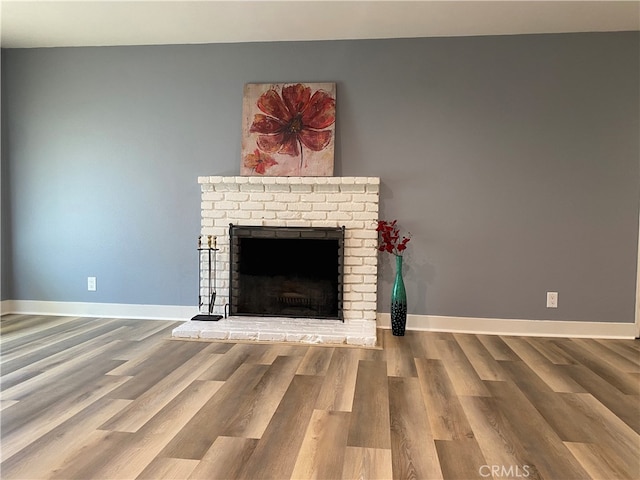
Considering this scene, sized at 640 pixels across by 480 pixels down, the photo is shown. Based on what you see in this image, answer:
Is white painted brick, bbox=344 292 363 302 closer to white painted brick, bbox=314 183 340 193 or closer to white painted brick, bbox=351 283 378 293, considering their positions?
white painted brick, bbox=351 283 378 293

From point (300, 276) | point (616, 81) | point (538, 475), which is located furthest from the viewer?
point (300, 276)

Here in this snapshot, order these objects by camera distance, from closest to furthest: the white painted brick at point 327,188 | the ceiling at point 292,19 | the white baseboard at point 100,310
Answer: the ceiling at point 292,19 < the white painted brick at point 327,188 < the white baseboard at point 100,310

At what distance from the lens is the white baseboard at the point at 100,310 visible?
13.3 feet

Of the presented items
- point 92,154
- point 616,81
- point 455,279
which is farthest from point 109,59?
point 616,81

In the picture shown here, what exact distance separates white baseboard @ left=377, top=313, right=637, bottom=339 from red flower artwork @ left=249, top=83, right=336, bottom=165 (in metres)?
1.57

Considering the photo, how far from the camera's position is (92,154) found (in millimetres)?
A: 4078

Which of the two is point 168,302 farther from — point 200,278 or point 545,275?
point 545,275

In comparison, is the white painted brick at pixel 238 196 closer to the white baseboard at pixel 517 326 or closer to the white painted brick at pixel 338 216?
the white painted brick at pixel 338 216

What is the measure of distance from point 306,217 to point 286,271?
0.48 meters

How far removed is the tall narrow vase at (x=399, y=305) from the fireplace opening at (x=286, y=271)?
44 cm

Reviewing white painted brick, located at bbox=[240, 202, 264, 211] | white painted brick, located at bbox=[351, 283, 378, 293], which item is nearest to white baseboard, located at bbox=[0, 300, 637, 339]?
white painted brick, located at bbox=[351, 283, 378, 293]

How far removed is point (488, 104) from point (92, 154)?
3.40m

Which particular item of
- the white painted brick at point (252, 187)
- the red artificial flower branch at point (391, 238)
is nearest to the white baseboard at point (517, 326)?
the red artificial flower branch at point (391, 238)

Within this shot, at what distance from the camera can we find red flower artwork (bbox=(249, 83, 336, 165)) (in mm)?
3785
